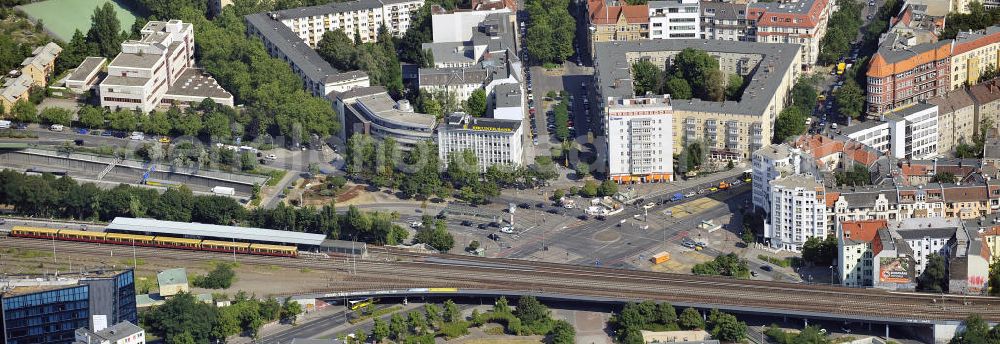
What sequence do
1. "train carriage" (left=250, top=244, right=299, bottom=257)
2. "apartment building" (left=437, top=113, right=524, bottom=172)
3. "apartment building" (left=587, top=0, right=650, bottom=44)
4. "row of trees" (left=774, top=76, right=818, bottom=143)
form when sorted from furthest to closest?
1. "apartment building" (left=587, top=0, right=650, bottom=44)
2. "row of trees" (left=774, top=76, right=818, bottom=143)
3. "apartment building" (left=437, top=113, right=524, bottom=172)
4. "train carriage" (left=250, top=244, right=299, bottom=257)

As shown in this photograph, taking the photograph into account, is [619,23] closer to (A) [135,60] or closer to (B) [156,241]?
(A) [135,60]

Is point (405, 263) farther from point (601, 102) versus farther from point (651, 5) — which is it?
point (651, 5)

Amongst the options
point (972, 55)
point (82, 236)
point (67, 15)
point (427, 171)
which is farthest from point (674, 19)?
point (82, 236)

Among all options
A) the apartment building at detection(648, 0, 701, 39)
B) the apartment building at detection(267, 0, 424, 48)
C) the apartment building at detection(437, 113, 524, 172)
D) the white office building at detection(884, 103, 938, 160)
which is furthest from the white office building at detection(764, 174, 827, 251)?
the apartment building at detection(267, 0, 424, 48)

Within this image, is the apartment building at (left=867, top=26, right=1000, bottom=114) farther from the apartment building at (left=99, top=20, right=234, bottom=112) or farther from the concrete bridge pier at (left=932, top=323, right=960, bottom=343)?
the apartment building at (left=99, top=20, right=234, bottom=112)

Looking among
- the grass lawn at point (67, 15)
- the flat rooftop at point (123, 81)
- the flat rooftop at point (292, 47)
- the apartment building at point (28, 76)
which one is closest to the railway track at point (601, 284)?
the flat rooftop at point (123, 81)

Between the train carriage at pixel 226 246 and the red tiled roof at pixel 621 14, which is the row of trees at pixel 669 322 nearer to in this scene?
the train carriage at pixel 226 246

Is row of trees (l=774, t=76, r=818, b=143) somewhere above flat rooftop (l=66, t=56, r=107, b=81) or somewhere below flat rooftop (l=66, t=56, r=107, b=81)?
below
